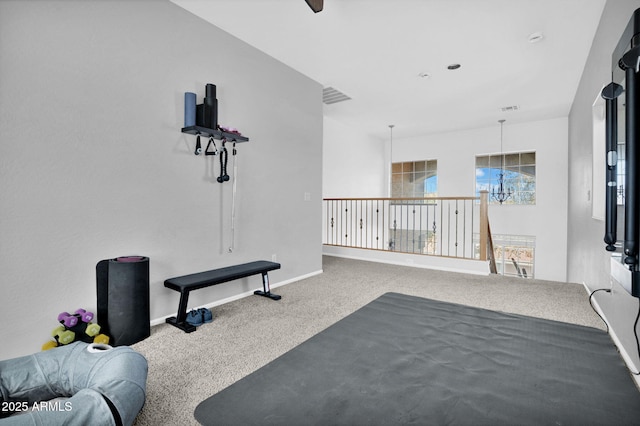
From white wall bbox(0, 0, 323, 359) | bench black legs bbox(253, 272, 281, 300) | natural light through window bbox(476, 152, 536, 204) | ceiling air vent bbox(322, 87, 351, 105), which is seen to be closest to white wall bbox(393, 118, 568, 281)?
natural light through window bbox(476, 152, 536, 204)

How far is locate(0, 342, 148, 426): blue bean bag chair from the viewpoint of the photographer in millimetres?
1239

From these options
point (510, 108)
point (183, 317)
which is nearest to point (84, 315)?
point (183, 317)

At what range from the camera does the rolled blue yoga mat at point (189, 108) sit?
9.04 feet

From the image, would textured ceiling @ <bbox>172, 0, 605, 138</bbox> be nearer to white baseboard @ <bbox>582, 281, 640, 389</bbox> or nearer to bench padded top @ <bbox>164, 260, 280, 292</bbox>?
bench padded top @ <bbox>164, 260, 280, 292</bbox>

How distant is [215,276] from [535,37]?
396cm

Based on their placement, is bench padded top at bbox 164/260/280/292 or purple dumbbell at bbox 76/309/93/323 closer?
purple dumbbell at bbox 76/309/93/323

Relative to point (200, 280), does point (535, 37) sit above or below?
above

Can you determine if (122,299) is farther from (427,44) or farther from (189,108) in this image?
(427,44)

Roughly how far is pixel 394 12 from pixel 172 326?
10.9 ft

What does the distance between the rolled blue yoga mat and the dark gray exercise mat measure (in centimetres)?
207

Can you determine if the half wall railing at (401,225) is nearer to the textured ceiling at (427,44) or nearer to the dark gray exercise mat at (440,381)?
the textured ceiling at (427,44)

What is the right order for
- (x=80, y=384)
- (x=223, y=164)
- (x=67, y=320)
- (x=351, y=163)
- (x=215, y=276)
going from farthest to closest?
(x=351, y=163) → (x=223, y=164) → (x=215, y=276) → (x=67, y=320) → (x=80, y=384)

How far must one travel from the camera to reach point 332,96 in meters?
5.17

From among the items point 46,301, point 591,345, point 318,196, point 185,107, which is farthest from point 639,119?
point 318,196
